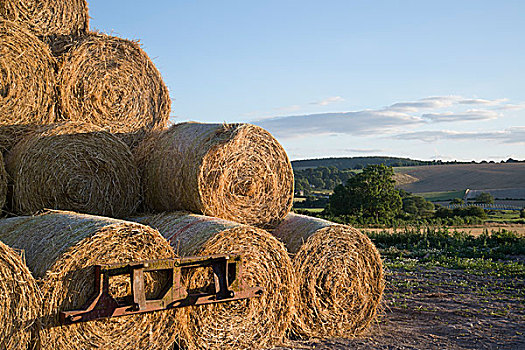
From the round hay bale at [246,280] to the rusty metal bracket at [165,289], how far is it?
0.60ft

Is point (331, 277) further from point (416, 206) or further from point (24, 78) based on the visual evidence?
point (416, 206)

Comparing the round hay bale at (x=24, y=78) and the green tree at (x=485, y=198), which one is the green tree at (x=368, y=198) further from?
the round hay bale at (x=24, y=78)

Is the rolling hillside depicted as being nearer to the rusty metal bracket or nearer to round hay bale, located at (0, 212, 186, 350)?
the rusty metal bracket

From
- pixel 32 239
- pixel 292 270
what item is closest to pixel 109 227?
pixel 32 239

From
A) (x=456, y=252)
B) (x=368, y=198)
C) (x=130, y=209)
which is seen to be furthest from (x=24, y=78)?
(x=368, y=198)

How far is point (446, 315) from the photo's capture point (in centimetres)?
768

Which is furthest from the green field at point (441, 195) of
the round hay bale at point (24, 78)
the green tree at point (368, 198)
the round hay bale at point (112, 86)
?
the round hay bale at point (24, 78)

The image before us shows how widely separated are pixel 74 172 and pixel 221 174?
172 cm

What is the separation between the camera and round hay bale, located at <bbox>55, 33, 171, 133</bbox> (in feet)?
24.4

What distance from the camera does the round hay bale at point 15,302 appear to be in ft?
15.1

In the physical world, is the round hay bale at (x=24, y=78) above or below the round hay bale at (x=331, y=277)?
above

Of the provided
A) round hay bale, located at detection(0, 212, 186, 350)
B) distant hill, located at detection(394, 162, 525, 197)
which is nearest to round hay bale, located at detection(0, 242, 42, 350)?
round hay bale, located at detection(0, 212, 186, 350)

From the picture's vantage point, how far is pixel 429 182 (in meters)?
63.8

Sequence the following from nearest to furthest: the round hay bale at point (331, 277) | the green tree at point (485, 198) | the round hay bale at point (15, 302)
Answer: the round hay bale at point (15, 302) < the round hay bale at point (331, 277) < the green tree at point (485, 198)
